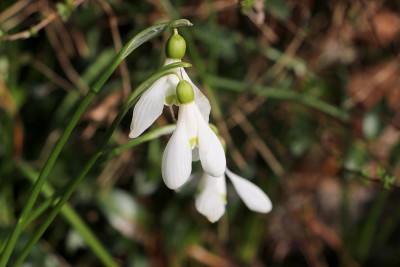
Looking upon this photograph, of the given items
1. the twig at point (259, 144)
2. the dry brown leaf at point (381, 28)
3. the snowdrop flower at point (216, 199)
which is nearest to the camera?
the snowdrop flower at point (216, 199)

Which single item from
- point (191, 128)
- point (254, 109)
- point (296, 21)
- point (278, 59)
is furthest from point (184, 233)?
point (191, 128)

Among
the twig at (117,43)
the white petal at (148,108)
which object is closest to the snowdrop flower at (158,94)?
the white petal at (148,108)

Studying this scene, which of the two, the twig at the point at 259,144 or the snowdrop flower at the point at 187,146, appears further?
the twig at the point at 259,144

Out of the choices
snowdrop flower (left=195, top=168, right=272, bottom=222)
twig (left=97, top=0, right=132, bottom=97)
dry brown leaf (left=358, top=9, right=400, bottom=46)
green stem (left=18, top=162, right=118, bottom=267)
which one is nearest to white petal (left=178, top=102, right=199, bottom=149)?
snowdrop flower (left=195, top=168, right=272, bottom=222)

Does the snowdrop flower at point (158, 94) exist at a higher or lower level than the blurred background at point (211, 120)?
lower

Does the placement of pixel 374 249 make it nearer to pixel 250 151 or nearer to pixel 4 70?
pixel 250 151

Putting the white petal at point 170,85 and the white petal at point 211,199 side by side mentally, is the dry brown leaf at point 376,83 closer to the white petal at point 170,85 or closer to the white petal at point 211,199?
the white petal at point 211,199

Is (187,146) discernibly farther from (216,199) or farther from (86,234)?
(86,234)
